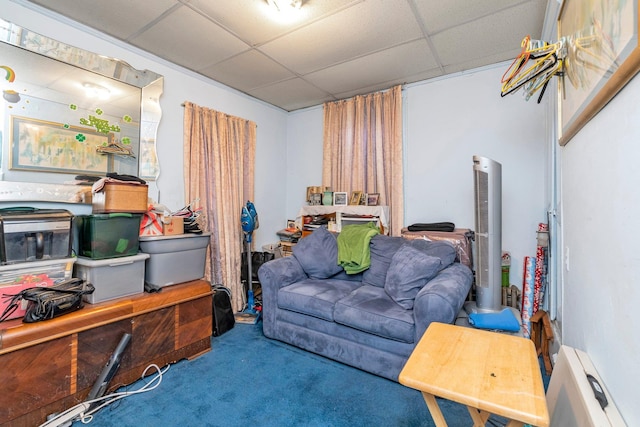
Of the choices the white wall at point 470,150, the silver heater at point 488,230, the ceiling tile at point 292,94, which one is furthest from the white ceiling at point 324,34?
the silver heater at point 488,230

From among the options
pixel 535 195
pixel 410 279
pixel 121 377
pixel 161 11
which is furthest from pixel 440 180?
pixel 121 377

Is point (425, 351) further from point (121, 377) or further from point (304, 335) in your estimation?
point (121, 377)

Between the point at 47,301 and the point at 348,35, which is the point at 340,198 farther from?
the point at 47,301

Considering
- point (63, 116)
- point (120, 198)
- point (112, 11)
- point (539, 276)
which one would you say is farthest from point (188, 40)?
point (539, 276)

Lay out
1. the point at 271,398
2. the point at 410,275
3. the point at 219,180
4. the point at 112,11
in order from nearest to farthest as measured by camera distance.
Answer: the point at 271,398 < the point at 112,11 < the point at 410,275 < the point at 219,180

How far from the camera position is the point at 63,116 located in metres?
2.18

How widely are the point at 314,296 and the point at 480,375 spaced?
5.17ft

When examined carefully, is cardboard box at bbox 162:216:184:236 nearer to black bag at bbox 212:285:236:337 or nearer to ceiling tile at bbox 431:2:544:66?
black bag at bbox 212:285:236:337

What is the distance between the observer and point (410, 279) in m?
2.23

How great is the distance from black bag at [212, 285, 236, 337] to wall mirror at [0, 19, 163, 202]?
1305 millimetres

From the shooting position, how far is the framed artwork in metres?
1.99

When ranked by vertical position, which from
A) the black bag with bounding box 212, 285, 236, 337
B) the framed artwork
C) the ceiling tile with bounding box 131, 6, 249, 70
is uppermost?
the ceiling tile with bounding box 131, 6, 249, 70

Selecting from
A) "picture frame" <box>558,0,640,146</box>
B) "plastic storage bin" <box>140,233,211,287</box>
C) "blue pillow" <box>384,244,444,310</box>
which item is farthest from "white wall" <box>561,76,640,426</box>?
"plastic storage bin" <box>140,233,211,287</box>

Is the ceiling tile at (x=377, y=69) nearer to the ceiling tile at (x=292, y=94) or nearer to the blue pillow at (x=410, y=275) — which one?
the ceiling tile at (x=292, y=94)
